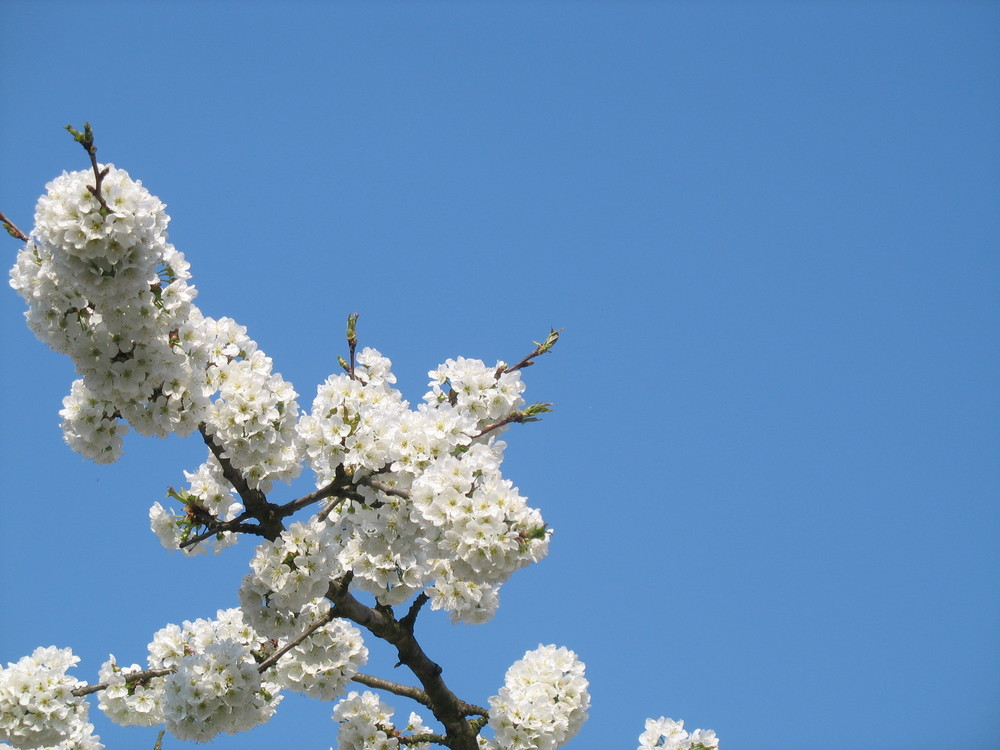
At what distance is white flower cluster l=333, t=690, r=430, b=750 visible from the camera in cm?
885

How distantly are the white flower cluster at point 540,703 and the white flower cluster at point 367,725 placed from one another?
1.03 m

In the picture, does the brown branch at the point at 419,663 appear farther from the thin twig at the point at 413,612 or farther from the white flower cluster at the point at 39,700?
the white flower cluster at the point at 39,700

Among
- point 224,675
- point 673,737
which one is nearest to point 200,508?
point 224,675

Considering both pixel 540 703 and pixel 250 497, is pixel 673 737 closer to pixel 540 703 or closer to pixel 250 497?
pixel 540 703

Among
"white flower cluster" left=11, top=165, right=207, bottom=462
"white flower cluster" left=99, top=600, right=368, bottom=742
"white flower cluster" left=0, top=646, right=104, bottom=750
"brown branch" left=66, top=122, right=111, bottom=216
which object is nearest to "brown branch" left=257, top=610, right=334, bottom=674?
"white flower cluster" left=99, top=600, right=368, bottom=742

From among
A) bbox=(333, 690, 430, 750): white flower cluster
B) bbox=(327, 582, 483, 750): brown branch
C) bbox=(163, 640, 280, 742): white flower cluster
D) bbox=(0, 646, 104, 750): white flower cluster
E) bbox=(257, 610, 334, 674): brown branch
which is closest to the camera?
bbox=(163, 640, 280, 742): white flower cluster

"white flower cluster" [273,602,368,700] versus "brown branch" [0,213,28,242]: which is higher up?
"brown branch" [0,213,28,242]

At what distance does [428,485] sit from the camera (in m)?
6.02

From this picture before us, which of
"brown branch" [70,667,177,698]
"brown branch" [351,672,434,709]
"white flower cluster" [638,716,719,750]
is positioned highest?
"brown branch" [70,667,177,698]

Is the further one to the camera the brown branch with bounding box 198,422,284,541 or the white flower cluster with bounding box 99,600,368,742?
the white flower cluster with bounding box 99,600,368,742

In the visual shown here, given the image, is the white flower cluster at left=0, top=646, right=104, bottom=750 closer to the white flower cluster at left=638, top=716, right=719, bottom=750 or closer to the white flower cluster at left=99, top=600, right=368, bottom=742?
the white flower cluster at left=99, top=600, right=368, bottom=742

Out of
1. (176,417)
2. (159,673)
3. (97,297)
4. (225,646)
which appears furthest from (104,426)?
(159,673)

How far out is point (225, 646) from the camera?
7.34 metres

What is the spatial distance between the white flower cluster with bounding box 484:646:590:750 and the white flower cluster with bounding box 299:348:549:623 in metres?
1.68
